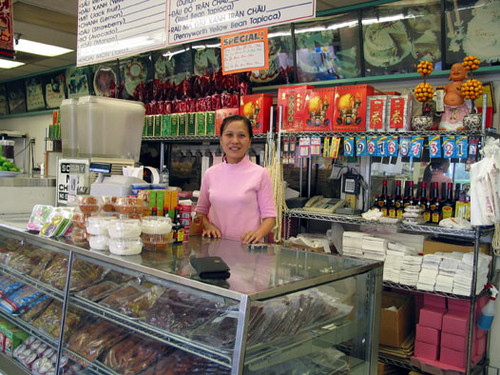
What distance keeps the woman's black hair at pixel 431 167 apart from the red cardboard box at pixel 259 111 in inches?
60.9

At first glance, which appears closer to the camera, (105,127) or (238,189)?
(238,189)

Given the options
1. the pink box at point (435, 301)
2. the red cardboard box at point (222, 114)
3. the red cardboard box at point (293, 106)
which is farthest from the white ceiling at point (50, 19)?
the pink box at point (435, 301)

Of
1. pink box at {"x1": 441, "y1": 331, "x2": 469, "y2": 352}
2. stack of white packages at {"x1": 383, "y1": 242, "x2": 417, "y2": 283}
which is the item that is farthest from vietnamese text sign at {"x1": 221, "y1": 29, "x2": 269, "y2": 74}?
pink box at {"x1": 441, "y1": 331, "x2": 469, "y2": 352}

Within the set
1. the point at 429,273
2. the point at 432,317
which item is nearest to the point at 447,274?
the point at 429,273

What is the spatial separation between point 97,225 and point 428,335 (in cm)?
272

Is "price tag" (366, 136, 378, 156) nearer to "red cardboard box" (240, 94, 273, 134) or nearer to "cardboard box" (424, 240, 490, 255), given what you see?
"cardboard box" (424, 240, 490, 255)

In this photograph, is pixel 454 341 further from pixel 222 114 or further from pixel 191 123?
pixel 191 123

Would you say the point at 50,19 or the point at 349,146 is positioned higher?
the point at 50,19

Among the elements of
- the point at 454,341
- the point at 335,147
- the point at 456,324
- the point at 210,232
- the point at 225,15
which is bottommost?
the point at 454,341

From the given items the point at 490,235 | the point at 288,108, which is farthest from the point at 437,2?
the point at 490,235

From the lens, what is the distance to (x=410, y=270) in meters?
3.62

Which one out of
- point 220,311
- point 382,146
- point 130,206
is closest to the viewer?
point 220,311

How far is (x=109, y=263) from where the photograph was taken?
2.01 meters

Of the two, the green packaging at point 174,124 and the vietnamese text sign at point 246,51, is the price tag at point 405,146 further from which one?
the green packaging at point 174,124
